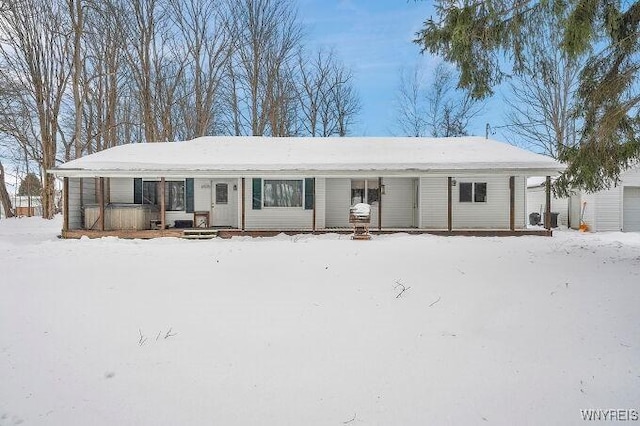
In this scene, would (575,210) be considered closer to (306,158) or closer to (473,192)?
(473,192)

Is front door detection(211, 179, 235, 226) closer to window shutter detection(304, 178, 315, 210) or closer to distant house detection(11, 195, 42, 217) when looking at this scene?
window shutter detection(304, 178, 315, 210)

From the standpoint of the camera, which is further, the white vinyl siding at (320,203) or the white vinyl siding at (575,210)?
the white vinyl siding at (575,210)

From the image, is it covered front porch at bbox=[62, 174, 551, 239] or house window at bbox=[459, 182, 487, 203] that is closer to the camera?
covered front porch at bbox=[62, 174, 551, 239]

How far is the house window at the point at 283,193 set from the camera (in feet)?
46.3

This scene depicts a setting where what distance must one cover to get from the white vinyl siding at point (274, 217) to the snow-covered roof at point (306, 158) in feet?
4.99

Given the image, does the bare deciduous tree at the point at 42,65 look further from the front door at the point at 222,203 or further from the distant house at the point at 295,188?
the front door at the point at 222,203

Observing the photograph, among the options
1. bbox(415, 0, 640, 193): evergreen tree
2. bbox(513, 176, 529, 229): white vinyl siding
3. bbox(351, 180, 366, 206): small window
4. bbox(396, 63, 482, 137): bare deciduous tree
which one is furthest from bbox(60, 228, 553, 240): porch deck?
bbox(396, 63, 482, 137): bare deciduous tree

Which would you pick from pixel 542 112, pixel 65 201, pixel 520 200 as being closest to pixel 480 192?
pixel 520 200

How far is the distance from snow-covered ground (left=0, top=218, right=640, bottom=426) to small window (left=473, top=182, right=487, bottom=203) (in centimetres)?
778

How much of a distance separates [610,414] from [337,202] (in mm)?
12204

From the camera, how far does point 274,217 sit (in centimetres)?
1409

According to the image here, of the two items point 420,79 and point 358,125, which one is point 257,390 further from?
point 420,79

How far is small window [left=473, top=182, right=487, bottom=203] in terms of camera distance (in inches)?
562

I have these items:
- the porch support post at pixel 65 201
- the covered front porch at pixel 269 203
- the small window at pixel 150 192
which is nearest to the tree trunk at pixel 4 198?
the covered front porch at pixel 269 203
